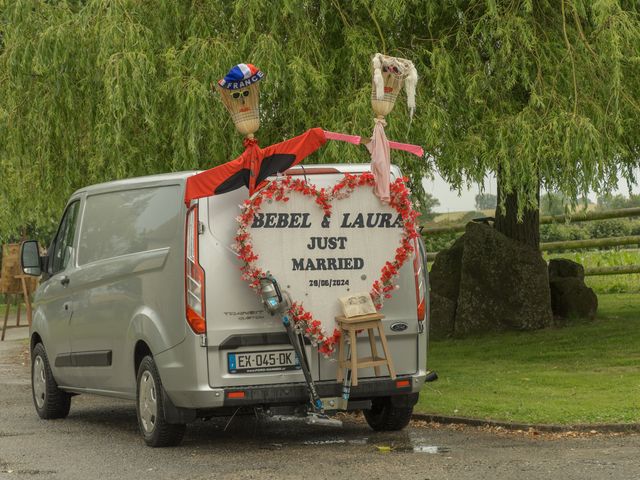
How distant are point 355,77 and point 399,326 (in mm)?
4628

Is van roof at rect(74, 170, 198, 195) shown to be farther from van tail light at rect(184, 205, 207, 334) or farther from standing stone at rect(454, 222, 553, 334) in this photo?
standing stone at rect(454, 222, 553, 334)

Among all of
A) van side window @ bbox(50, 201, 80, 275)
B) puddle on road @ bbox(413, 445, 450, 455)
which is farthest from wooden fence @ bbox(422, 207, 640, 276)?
puddle on road @ bbox(413, 445, 450, 455)

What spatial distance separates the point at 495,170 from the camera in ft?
45.4

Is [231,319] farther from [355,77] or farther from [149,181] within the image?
[355,77]

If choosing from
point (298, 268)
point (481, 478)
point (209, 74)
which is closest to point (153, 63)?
point (209, 74)

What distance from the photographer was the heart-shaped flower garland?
373 inches

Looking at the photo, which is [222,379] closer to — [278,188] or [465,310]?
[278,188]

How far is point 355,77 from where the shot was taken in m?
13.9

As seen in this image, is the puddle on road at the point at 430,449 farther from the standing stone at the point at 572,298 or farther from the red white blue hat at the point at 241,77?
the standing stone at the point at 572,298

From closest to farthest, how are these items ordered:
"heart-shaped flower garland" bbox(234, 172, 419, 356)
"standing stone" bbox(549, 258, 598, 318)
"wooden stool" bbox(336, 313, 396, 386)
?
"heart-shaped flower garland" bbox(234, 172, 419, 356) < "wooden stool" bbox(336, 313, 396, 386) < "standing stone" bbox(549, 258, 598, 318)

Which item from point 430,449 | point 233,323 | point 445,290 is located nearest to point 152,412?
point 233,323

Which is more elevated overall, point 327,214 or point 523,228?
point 327,214

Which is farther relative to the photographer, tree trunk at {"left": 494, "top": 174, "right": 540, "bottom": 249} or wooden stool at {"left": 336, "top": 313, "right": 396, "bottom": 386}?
tree trunk at {"left": 494, "top": 174, "right": 540, "bottom": 249}

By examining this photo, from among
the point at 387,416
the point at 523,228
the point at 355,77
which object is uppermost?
the point at 355,77
